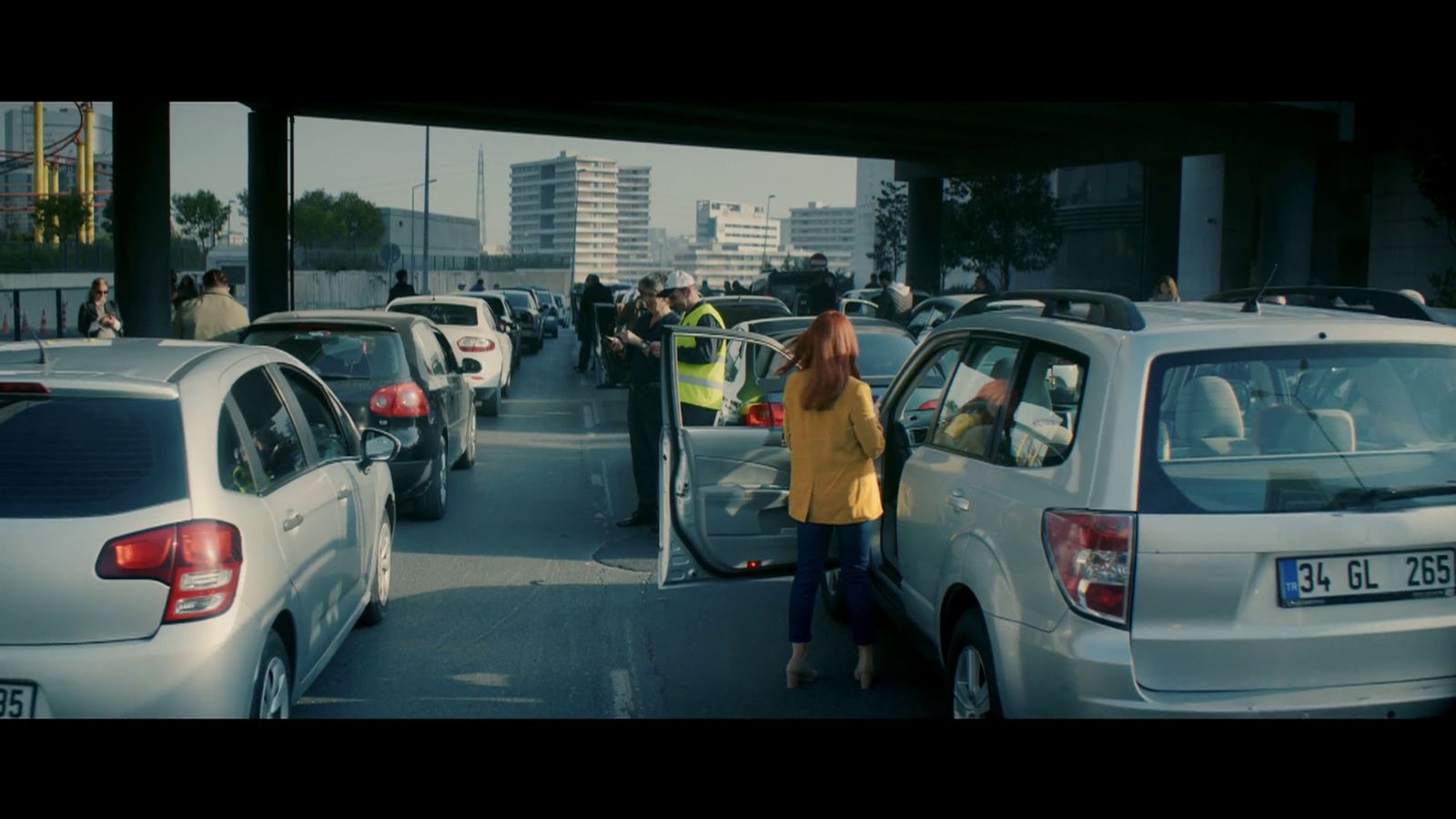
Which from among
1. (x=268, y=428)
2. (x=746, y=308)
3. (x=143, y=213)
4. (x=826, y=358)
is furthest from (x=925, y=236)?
(x=268, y=428)

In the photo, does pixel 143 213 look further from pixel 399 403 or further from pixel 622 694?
pixel 622 694

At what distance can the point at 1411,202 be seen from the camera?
34281 mm

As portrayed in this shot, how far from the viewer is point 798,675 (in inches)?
244

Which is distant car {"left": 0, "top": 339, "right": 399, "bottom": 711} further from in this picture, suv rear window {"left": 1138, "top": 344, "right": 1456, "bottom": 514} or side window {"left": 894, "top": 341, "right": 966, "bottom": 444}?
suv rear window {"left": 1138, "top": 344, "right": 1456, "bottom": 514}

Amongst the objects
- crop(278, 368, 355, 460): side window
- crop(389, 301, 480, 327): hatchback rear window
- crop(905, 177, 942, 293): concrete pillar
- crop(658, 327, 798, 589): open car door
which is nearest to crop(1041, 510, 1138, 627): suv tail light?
crop(658, 327, 798, 589): open car door

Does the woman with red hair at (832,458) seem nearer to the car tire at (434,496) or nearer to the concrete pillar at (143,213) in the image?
the car tire at (434,496)

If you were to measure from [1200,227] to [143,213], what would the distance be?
118 ft

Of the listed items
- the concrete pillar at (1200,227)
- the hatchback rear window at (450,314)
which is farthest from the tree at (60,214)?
the hatchback rear window at (450,314)

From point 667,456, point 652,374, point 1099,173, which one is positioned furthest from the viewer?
point 1099,173

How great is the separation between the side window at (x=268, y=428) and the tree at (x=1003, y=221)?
1889 inches
